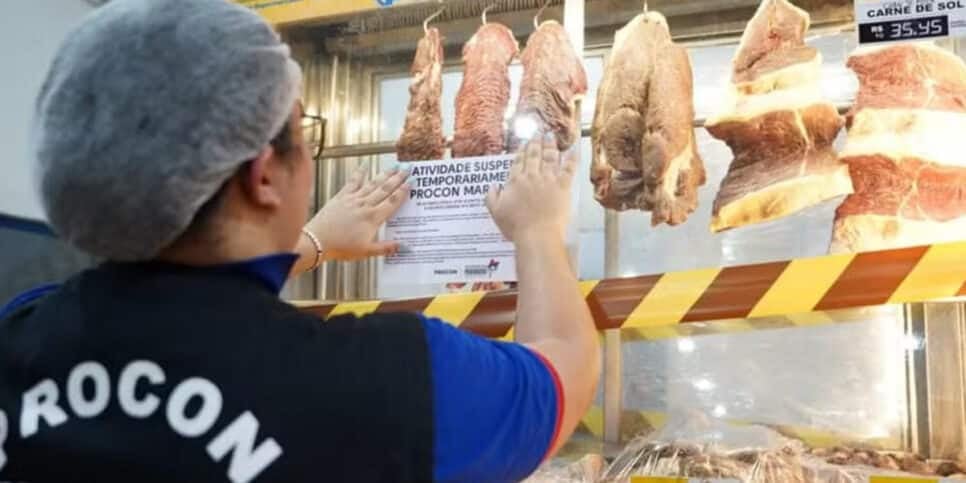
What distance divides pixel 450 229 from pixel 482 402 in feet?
2.53

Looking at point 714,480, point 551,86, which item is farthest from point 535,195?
point 714,480

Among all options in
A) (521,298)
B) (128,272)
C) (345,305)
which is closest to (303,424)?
(128,272)

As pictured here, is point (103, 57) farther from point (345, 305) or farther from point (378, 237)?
point (345, 305)

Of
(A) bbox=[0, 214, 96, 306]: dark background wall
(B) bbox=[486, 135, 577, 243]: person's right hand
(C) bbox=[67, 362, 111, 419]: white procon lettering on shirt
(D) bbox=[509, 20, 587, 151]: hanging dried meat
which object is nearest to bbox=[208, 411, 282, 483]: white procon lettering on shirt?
(C) bbox=[67, 362, 111, 419]: white procon lettering on shirt

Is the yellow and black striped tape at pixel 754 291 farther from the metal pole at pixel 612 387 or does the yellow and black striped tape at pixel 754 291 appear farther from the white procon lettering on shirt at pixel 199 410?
the white procon lettering on shirt at pixel 199 410

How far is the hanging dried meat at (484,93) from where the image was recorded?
1660 mm

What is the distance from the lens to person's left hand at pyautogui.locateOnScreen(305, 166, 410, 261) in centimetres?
154

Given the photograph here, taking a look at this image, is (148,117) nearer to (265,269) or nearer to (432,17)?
(265,269)

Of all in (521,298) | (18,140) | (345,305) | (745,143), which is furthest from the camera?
(18,140)

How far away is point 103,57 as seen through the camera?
2.46 feet

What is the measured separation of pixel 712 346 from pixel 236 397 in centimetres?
135

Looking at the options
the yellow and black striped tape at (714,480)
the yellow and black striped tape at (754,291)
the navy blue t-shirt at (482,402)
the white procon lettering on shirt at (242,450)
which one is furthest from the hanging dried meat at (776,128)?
the white procon lettering on shirt at (242,450)

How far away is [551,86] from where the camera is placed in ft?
5.34

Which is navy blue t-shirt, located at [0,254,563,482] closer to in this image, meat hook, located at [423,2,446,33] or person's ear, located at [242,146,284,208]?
person's ear, located at [242,146,284,208]
